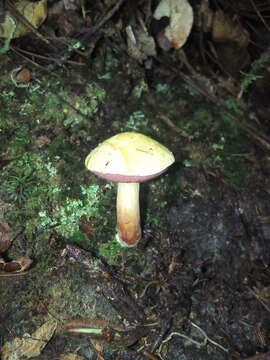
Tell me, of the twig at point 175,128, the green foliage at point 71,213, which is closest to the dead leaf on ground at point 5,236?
the green foliage at point 71,213

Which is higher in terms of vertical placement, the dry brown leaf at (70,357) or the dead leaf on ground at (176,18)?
the dead leaf on ground at (176,18)

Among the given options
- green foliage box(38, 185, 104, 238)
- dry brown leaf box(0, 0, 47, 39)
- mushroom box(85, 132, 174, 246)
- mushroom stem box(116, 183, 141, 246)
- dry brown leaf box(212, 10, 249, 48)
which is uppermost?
dry brown leaf box(0, 0, 47, 39)

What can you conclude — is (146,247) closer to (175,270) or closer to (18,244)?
(175,270)

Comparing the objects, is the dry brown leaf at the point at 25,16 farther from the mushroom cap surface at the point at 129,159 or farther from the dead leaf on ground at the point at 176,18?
the mushroom cap surface at the point at 129,159

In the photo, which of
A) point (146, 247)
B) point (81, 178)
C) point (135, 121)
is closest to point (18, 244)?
point (81, 178)

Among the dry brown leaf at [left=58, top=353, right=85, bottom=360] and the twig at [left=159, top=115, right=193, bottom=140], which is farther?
the twig at [left=159, top=115, right=193, bottom=140]

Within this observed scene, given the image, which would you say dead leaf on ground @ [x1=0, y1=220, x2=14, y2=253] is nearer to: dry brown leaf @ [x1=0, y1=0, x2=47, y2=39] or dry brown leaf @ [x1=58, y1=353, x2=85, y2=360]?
dry brown leaf @ [x1=58, y1=353, x2=85, y2=360]

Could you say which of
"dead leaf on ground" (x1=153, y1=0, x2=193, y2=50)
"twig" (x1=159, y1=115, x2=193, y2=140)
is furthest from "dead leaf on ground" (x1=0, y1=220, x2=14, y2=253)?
"dead leaf on ground" (x1=153, y1=0, x2=193, y2=50)
